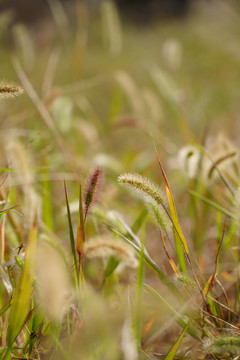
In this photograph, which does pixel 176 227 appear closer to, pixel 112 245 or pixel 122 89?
pixel 112 245

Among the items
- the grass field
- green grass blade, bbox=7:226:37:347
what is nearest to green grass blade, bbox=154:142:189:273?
the grass field

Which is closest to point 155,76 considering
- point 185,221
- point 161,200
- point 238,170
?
point 185,221

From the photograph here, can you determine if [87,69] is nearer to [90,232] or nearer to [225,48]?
[225,48]

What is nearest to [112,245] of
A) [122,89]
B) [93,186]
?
[93,186]

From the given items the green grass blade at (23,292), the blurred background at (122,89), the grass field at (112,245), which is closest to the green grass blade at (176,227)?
the grass field at (112,245)

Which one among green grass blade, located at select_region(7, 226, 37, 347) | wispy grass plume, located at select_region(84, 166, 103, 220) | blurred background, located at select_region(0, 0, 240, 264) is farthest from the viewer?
blurred background, located at select_region(0, 0, 240, 264)

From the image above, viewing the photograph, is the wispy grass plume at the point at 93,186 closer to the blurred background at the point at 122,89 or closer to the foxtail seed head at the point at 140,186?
the foxtail seed head at the point at 140,186

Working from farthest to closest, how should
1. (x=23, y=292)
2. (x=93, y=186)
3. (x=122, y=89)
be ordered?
(x=122, y=89) → (x=93, y=186) → (x=23, y=292)

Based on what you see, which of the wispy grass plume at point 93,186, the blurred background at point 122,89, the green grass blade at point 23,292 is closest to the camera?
the green grass blade at point 23,292

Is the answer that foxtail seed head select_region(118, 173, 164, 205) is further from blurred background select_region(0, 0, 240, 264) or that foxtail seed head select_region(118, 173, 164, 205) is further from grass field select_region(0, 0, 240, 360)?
blurred background select_region(0, 0, 240, 264)
